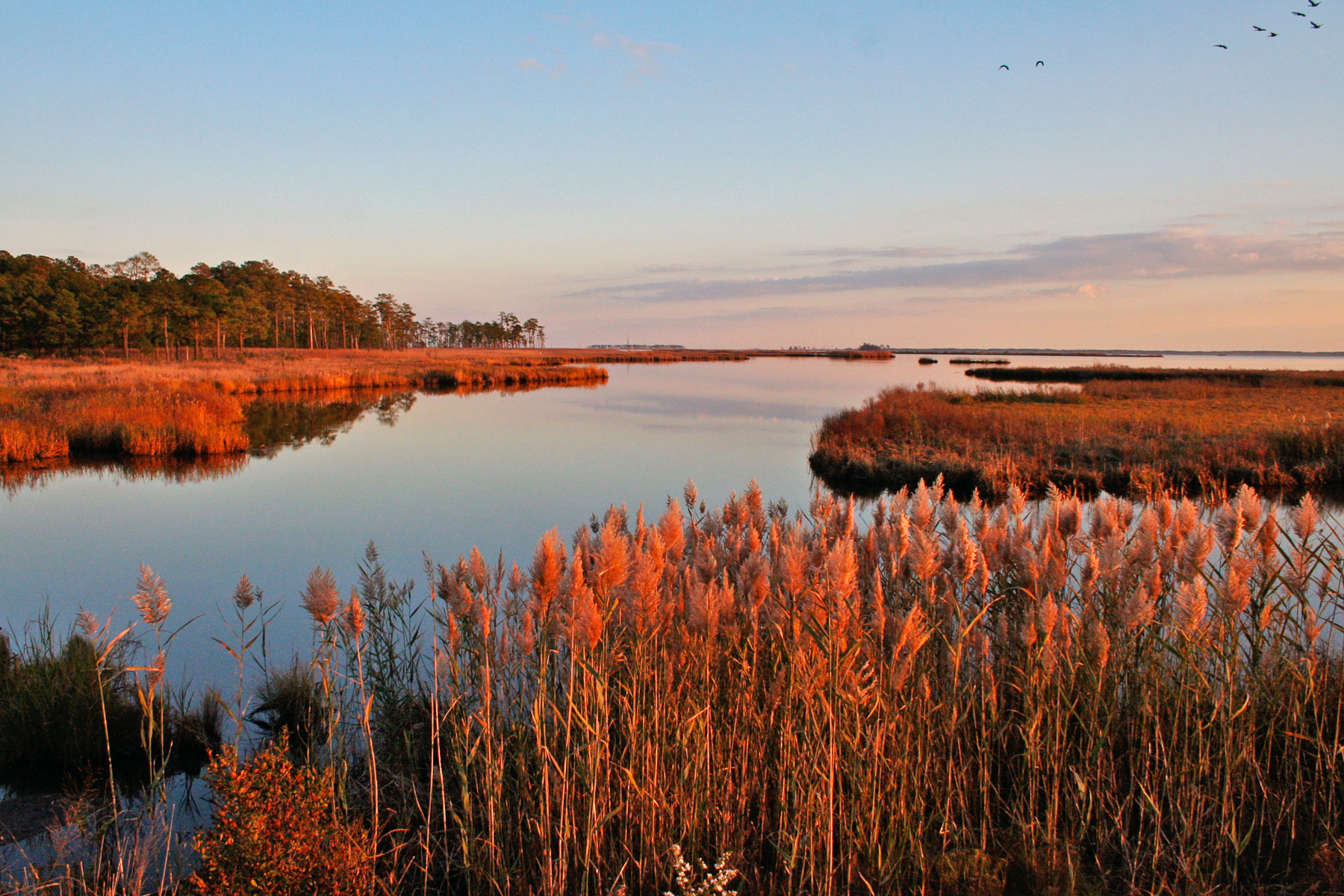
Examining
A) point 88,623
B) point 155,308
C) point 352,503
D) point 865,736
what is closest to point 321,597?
point 88,623

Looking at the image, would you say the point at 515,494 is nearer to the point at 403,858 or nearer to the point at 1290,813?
the point at 403,858

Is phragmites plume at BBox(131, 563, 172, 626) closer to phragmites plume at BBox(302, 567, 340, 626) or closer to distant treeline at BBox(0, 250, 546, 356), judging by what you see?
phragmites plume at BBox(302, 567, 340, 626)

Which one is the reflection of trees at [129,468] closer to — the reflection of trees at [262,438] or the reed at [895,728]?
the reflection of trees at [262,438]

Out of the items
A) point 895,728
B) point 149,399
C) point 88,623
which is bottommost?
point 895,728

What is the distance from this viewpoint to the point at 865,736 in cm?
297

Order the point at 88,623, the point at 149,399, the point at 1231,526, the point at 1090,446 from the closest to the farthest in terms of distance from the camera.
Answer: the point at 88,623 < the point at 1231,526 < the point at 1090,446 < the point at 149,399

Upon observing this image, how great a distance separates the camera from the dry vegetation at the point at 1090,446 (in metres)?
14.8

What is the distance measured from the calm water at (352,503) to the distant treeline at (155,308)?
38452 millimetres

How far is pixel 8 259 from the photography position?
227ft

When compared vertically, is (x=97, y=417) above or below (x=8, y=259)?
below

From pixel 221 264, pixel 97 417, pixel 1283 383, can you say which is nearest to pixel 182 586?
pixel 97 417

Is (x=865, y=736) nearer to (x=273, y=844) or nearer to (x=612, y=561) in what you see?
(x=612, y=561)

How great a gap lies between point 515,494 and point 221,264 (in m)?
95.5

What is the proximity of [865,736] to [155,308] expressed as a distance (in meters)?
66.4
